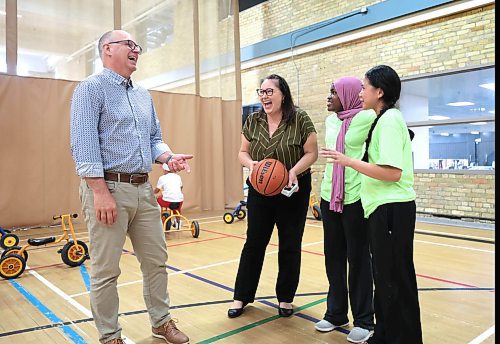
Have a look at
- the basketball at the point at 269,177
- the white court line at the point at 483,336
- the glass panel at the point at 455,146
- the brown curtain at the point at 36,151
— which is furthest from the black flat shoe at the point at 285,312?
the glass panel at the point at 455,146

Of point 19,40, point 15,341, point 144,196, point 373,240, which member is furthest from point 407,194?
point 19,40

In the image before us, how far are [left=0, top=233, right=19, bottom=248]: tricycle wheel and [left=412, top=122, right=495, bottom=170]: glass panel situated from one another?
259 inches

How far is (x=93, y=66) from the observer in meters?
7.26

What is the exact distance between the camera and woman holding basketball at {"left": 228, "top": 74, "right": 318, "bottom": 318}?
9.44 feet

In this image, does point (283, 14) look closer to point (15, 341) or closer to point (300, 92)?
point (300, 92)

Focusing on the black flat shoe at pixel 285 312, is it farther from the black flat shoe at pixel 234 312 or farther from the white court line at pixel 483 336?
the white court line at pixel 483 336

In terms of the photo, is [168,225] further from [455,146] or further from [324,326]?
[455,146]

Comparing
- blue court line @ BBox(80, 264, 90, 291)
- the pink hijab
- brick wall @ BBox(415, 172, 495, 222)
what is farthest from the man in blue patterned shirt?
brick wall @ BBox(415, 172, 495, 222)

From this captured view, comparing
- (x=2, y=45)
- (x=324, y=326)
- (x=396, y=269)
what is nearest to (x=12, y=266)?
(x=324, y=326)

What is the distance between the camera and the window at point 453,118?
699 centimetres

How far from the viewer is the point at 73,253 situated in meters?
4.43

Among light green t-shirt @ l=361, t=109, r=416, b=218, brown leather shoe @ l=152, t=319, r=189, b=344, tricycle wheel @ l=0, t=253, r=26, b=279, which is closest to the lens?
light green t-shirt @ l=361, t=109, r=416, b=218

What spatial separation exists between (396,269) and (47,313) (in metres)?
2.42

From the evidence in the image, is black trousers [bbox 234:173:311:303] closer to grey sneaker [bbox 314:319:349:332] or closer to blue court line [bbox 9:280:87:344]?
grey sneaker [bbox 314:319:349:332]
